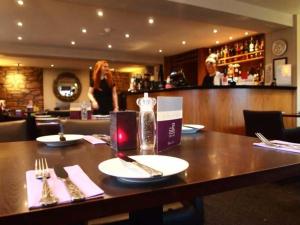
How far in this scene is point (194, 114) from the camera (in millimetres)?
4434

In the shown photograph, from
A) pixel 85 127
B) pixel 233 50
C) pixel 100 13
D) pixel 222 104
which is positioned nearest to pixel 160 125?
pixel 85 127

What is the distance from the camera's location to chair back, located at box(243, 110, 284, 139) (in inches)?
114

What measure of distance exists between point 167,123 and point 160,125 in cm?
5

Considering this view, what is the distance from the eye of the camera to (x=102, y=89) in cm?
332

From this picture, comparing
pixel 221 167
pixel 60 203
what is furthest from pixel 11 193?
pixel 221 167

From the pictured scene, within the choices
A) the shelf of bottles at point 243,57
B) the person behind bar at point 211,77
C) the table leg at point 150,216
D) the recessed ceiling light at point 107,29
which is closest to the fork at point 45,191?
the table leg at point 150,216

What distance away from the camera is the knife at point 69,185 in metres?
0.57

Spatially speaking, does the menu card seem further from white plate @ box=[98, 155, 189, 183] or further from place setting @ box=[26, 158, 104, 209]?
place setting @ box=[26, 158, 104, 209]

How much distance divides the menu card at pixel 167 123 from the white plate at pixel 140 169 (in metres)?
0.23

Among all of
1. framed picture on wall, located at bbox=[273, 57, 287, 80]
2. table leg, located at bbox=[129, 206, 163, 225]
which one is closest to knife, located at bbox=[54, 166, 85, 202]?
table leg, located at bbox=[129, 206, 163, 225]

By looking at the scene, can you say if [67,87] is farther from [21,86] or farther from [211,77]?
[211,77]

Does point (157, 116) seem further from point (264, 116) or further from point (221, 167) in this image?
point (264, 116)

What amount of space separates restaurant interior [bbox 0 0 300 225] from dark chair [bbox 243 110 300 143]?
0.01m

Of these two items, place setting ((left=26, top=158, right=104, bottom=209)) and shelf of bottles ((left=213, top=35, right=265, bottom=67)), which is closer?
place setting ((left=26, top=158, right=104, bottom=209))
